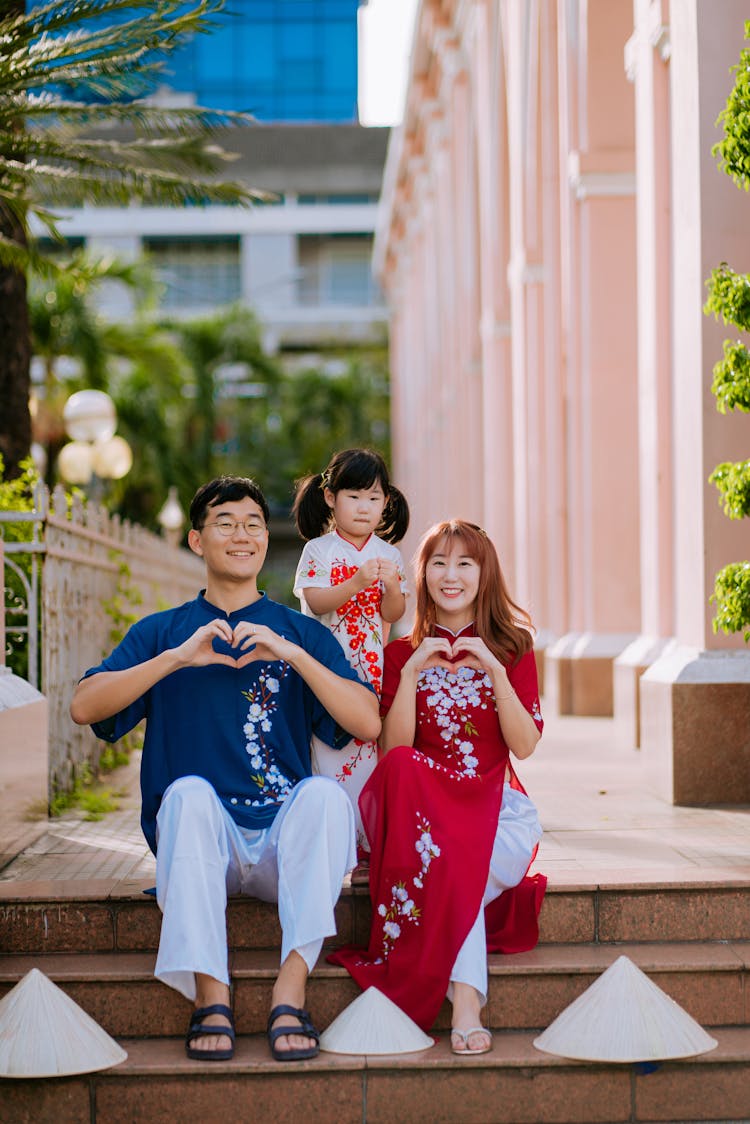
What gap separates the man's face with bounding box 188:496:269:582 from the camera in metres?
4.60

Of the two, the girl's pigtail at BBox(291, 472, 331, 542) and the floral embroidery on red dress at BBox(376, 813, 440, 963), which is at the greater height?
the girl's pigtail at BBox(291, 472, 331, 542)

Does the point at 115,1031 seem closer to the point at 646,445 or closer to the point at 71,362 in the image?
the point at 646,445

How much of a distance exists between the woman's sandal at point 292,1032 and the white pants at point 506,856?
443 mm

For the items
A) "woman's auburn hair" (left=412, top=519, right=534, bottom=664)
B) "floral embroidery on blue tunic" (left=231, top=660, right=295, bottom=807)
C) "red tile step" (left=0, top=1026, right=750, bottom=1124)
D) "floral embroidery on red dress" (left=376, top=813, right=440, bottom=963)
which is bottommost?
"red tile step" (left=0, top=1026, right=750, bottom=1124)

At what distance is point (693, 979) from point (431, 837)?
934 mm

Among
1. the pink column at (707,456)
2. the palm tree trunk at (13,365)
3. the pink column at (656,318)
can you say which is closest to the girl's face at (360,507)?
the pink column at (707,456)

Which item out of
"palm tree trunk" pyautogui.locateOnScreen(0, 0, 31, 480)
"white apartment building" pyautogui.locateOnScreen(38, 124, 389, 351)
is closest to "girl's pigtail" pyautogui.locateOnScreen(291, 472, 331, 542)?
Result: "palm tree trunk" pyautogui.locateOnScreen(0, 0, 31, 480)

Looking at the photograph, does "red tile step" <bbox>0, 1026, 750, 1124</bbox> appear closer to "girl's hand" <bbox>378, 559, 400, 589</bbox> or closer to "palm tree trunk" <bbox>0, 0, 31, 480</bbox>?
"girl's hand" <bbox>378, 559, 400, 589</bbox>

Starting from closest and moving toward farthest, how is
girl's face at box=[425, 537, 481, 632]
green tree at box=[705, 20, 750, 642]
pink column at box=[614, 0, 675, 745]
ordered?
girl's face at box=[425, 537, 481, 632]
green tree at box=[705, 20, 750, 642]
pink column at box=[614, 0, 675, 745]

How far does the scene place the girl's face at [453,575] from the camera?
15.6 feet

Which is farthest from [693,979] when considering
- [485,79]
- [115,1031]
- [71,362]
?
[71,362]

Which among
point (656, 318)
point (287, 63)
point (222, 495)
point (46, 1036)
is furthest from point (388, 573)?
point (287, 63)

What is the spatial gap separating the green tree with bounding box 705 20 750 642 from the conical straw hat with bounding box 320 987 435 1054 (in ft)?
6.98

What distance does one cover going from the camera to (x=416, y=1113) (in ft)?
13.6
